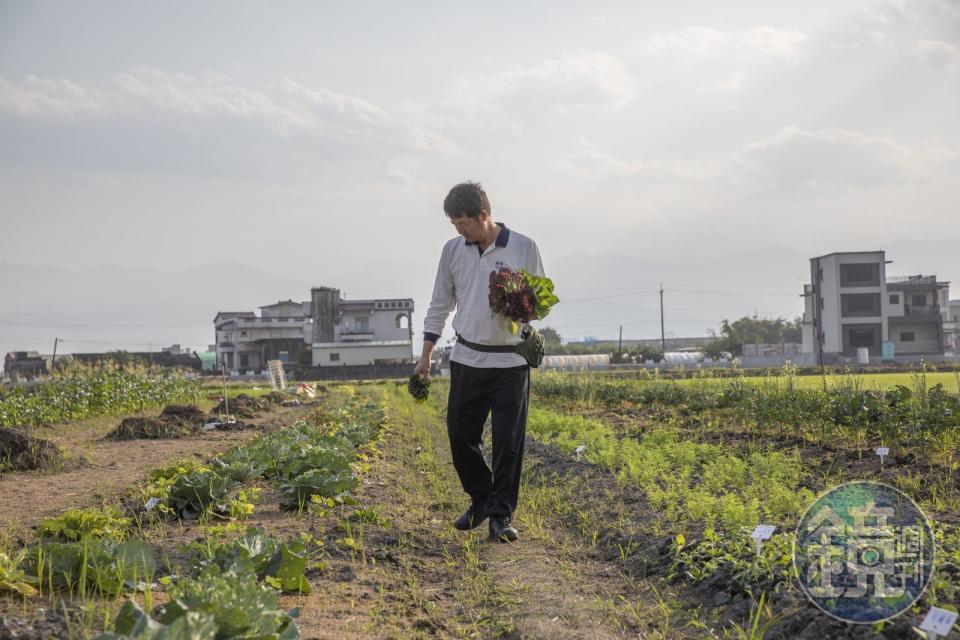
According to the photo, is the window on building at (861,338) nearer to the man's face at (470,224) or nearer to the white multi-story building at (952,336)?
the white multi-story building at (952,336)

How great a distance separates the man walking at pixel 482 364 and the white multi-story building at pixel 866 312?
5439cm

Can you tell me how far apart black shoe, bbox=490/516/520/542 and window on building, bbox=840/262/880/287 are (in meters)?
58.0

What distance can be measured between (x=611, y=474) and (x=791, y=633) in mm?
4117

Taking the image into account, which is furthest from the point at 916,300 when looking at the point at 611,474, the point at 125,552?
the point at 125,552

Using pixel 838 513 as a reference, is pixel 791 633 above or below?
below

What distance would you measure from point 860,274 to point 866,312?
278cm

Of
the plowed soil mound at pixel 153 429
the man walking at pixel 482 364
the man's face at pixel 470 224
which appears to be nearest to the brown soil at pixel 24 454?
the plowed soil mound at pixel 153 429

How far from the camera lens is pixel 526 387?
5105 millimetres

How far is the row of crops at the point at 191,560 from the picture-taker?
7.58 ft

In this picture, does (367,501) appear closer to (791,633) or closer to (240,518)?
(240,518)

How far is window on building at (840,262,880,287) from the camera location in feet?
187

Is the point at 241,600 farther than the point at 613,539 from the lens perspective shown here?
No

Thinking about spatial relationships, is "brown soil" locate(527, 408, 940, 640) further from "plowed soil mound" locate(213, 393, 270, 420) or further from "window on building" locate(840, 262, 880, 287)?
"window on building" locate(840, 262, 880, 287)

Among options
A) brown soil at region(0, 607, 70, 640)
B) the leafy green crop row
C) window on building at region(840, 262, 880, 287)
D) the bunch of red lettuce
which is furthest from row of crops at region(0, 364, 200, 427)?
window on building at region(840, 262, 880, 287)
